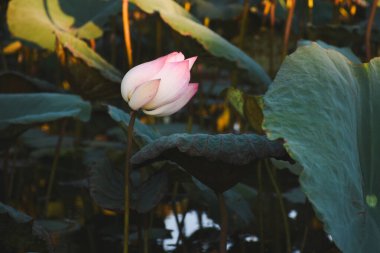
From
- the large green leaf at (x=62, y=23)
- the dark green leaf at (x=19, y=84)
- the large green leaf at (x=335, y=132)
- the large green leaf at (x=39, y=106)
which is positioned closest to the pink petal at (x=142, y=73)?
the large green leaf at (x=335, y=132)

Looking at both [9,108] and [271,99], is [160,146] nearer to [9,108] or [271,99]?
[271,99]

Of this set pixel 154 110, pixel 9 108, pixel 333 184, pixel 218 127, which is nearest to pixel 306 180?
pixel 333 184

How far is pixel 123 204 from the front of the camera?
1.26 metres

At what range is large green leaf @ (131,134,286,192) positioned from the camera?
3.38ft

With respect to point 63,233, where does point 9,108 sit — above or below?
above

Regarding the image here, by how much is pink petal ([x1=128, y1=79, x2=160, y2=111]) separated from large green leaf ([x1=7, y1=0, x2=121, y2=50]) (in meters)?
1.08

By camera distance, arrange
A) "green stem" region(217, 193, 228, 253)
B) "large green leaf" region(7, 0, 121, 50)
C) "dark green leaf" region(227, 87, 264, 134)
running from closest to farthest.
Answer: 1. "green stem" region(217, 193, 228, 253)
2. "dark green leaf" region(227, 87, 264, 134)
3. "large green leaf" region(7, 0, 121, 50)

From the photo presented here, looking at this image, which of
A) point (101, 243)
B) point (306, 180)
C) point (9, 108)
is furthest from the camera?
point (101, 243)

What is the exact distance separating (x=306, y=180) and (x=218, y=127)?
246cm

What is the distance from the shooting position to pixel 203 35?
1627 millimetres

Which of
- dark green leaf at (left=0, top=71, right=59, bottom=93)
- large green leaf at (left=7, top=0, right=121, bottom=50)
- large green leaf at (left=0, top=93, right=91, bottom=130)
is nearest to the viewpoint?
large green leaf at (left=0, top=93, right=91, bottom=130)

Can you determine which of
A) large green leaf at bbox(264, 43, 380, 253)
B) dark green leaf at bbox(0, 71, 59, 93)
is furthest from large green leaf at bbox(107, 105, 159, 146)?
dark green leaf at bbox(0, 71, 59, 93)

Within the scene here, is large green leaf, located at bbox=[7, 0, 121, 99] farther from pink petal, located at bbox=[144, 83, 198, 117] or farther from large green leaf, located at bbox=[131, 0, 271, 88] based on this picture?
pink petal, located at bbox=[144, 83, 198, 117]

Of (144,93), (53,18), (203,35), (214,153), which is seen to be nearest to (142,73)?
(144,93)
